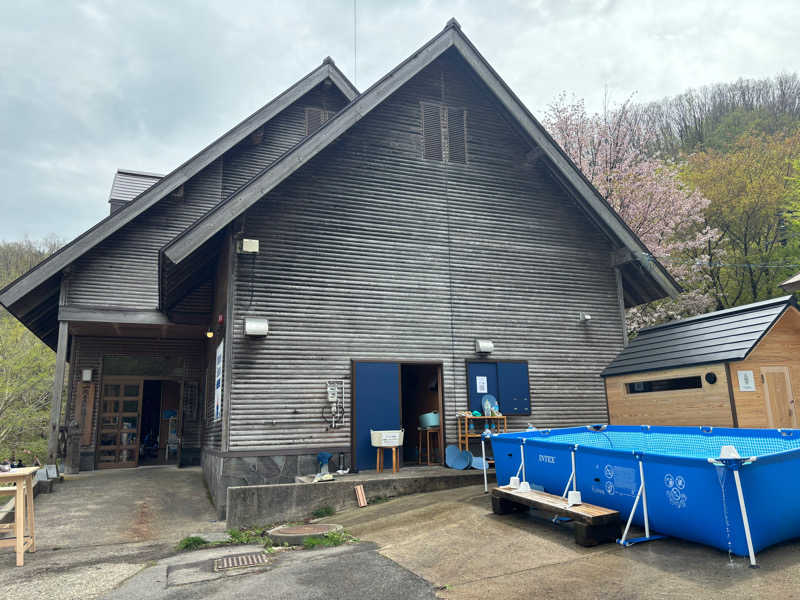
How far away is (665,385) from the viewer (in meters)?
9.77

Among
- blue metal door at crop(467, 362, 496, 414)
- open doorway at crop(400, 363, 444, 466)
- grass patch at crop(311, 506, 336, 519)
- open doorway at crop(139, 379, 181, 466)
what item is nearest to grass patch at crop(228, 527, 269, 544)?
grass patch at crop(311, 506, 336, 519)

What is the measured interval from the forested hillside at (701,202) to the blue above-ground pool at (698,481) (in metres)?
17.6

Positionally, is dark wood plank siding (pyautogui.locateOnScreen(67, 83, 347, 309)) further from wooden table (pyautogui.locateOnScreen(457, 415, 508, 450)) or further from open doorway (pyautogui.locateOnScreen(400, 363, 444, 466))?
wooden table (pyautogui.locateOnScreen(457, 415, 508, 450))

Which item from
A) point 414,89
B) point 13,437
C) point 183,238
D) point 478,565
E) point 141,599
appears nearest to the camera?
point 141,599

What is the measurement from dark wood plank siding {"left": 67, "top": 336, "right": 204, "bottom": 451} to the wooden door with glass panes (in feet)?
0.94

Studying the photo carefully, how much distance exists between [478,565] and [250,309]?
20.5ft

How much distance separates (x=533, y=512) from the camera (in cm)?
719

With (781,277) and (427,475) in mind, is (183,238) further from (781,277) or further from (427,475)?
(781,277)

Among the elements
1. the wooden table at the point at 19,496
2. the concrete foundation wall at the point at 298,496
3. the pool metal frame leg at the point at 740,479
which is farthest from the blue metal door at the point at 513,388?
the wooden table at the point at 19,496

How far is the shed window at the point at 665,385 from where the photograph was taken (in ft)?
30.1

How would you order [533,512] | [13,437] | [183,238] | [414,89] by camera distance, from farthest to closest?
[13,437]
[414,89]
[183,238]
[533,512]

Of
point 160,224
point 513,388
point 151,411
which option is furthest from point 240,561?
point 151,411

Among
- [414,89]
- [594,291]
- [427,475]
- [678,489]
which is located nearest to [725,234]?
[594,291]

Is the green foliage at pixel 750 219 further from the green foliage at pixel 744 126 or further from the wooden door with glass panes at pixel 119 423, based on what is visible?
the wooden door with glass panes at pixel 119 423
